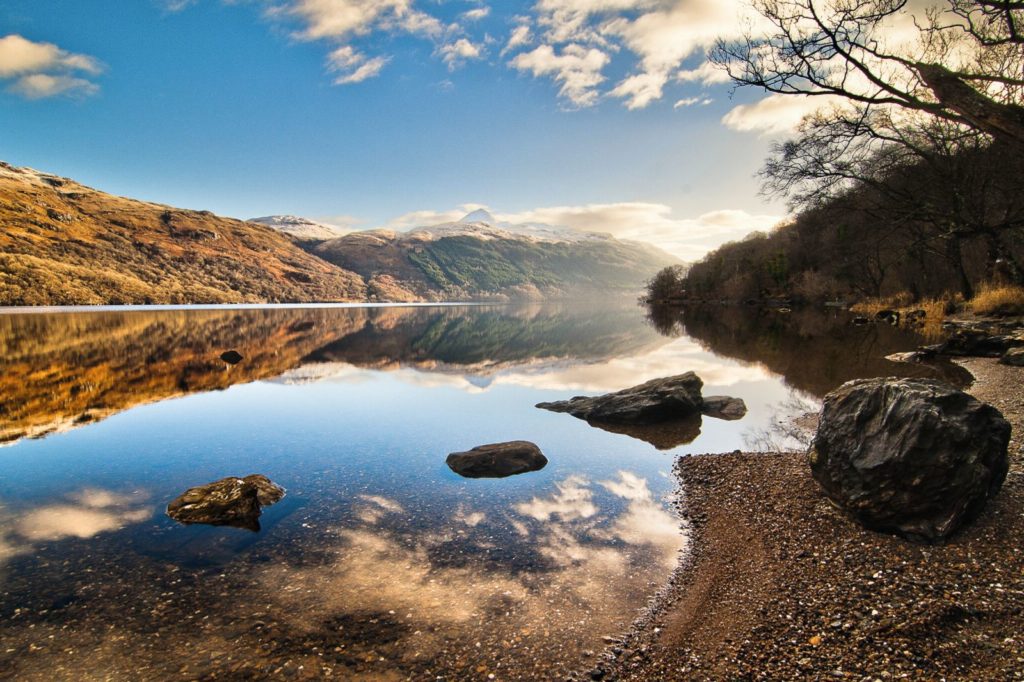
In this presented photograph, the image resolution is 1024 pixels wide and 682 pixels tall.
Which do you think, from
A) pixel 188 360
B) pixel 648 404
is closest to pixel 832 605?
pixel 648 404

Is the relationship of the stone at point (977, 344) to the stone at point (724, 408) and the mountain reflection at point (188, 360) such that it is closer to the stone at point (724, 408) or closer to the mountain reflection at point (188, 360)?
the stone at point (724, 408)

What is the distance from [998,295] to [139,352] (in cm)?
6576

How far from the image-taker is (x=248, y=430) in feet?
58.3

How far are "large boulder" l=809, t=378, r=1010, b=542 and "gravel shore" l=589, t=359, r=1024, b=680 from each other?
1.15ft

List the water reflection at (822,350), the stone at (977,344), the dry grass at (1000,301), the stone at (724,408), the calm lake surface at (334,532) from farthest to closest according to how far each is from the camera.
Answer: the dry grass at (1000,301) < the stone at (977,344) < the water reflection at (822,350) < the stone at (724,408) < the calm lake surface at (334,532)

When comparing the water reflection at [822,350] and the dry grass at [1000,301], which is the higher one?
the dry grass at [1000,301]

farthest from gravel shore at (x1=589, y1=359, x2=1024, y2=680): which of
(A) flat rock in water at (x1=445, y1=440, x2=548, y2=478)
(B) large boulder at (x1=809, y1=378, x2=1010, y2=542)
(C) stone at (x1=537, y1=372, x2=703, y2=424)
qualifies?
(C) stone at (x1=537, y1=372, x2=703, y2=424)

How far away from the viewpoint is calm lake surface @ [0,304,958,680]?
20.8ft

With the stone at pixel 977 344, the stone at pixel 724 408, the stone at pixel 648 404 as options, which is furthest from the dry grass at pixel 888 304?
the stone at pixel 648 404

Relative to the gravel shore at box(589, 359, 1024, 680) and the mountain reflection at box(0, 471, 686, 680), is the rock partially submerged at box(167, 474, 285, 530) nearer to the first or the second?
the mountain reflection at box(0, 471, 686, 680)

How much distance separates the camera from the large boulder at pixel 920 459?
754 centimetres

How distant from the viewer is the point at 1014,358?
68.3ft

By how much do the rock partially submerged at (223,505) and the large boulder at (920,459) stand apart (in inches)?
458

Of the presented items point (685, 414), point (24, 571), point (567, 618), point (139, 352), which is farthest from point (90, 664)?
point (139, 352)
